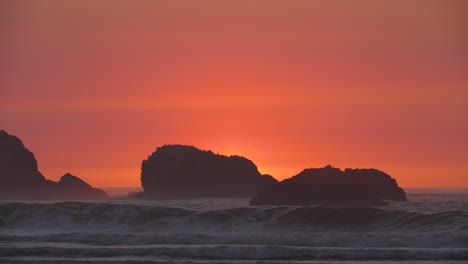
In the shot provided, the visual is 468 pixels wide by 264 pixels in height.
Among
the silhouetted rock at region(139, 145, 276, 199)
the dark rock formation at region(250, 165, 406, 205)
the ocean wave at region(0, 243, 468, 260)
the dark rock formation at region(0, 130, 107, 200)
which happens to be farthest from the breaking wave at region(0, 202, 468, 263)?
the dark rock formation at region(0, 130, 107, 200)

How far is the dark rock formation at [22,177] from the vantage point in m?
114

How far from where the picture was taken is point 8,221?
209ft

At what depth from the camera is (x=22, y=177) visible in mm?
116188

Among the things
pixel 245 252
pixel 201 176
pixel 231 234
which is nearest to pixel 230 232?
pixel 231 234

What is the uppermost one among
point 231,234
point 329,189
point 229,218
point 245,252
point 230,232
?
point 329,189

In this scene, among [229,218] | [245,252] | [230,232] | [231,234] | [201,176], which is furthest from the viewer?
[201,176]

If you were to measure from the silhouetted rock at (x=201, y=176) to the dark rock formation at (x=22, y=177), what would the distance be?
48.7 ft

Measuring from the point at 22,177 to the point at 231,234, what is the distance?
227 feet

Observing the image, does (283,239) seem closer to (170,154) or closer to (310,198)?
(310,198)

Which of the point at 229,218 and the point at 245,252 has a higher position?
the point at 229,218

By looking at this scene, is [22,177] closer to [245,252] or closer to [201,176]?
[201,176]

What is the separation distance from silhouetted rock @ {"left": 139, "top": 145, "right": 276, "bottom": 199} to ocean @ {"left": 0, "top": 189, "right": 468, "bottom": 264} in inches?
1385

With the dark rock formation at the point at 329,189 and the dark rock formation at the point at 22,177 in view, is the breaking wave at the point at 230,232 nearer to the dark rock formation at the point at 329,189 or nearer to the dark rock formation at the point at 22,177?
the dark rock formation at the point at 329,189

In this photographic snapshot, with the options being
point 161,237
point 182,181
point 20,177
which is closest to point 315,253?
point 161,237
